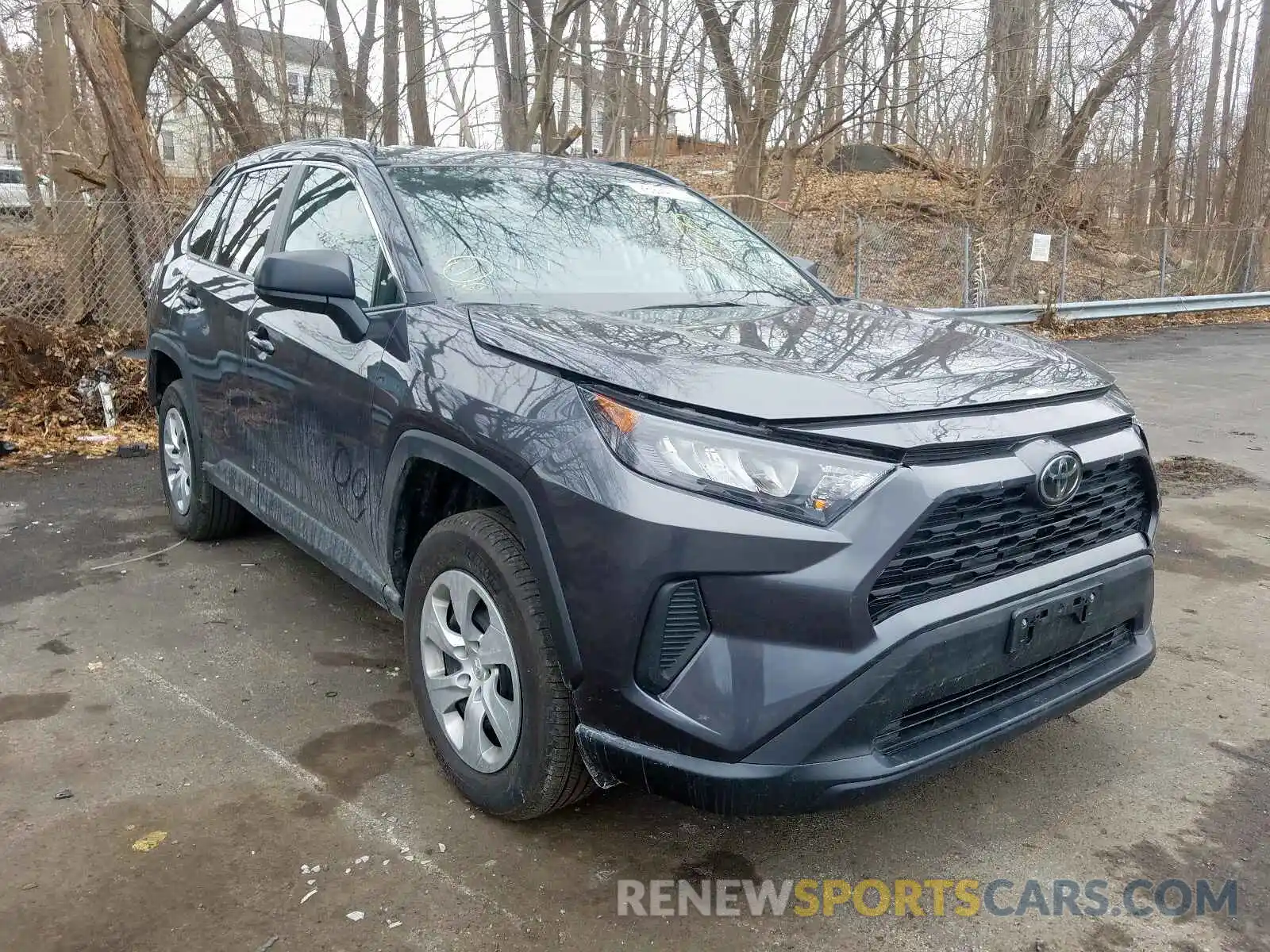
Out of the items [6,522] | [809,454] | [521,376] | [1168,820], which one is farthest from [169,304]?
[1168,820]

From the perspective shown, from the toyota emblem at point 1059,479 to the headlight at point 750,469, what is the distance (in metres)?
0.43

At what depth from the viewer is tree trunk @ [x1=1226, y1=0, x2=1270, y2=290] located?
21.0 metres

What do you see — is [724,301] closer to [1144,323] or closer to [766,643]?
[766,643]

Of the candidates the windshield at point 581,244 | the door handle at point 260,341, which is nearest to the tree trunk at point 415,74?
the door handle at point 260,341

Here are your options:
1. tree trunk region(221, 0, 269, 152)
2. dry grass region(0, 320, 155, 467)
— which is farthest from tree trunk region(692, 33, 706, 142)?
dry grass region(0, 320, 155, 467)

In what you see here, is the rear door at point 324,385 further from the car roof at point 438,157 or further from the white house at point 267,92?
the white house at point 267,92

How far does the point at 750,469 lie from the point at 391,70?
1317cm

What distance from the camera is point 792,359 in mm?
2539

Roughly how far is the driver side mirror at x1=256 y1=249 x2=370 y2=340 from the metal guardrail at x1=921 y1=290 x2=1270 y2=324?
38.2 ft

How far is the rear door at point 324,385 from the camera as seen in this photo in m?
3.16

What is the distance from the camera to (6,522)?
543 centimetres

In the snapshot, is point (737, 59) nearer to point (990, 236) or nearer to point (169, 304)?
point (990, 236)

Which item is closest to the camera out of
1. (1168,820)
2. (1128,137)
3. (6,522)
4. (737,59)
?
(1168,820)

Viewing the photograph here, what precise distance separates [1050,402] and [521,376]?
1.33 metres
